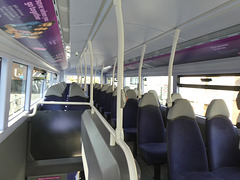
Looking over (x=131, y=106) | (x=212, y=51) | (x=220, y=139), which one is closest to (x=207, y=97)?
(x=212, y=51)

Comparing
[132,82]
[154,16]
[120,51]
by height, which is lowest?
[120,51]

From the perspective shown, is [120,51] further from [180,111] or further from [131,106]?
[131,106]

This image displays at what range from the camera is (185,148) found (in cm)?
178

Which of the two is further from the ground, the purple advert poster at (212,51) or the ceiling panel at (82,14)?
the ceiling panel at (82,14)

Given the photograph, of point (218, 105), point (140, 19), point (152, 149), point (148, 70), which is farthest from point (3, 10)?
point (148, 70)

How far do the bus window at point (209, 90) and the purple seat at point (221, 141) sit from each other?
1.29 m

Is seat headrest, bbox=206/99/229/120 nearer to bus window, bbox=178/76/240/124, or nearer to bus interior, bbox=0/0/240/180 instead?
bus interior, bbox=0/0/240/180

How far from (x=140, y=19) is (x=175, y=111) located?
4.25 ft

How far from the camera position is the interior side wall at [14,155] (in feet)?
6.95

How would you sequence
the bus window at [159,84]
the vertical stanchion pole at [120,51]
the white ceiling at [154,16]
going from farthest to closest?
the bus window at [159,84]
the white ceiling at [154,16]
the vertical stanchion pole at [120,51]

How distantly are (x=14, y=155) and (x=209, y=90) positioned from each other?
12.4 feet

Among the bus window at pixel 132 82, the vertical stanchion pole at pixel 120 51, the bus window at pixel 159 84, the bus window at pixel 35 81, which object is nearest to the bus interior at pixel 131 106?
the vertical stanchion pole at pixel 120 51

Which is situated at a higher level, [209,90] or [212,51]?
[212,51]

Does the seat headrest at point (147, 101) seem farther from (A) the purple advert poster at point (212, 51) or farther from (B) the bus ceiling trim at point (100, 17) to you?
(A) the purple advert poster at point (212, 51)
